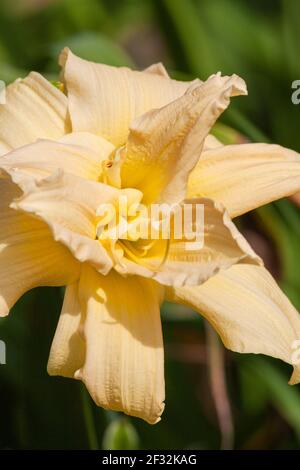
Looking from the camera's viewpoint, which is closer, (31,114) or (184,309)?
(31,114)

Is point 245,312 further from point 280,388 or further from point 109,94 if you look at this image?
point 280,388

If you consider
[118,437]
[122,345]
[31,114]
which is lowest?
[118,437]

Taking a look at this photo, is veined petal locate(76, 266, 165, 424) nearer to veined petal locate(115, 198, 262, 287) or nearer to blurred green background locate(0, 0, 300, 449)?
veined petal locate(115, 198, 262, 287)

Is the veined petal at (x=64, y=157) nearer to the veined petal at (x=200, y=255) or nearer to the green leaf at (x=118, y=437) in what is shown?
the veined petal at (x=200, y=255)

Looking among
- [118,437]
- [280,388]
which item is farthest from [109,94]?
[280,388]

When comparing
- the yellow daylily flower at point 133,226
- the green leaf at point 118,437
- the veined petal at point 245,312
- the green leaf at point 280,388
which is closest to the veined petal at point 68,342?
the yellow daylily flower at point 133,226

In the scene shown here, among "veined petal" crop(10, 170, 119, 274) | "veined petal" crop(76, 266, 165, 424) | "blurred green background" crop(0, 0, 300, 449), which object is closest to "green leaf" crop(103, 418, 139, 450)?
"blurred green background" crop(0, 0, 300, 449)

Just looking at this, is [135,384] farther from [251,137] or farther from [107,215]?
[251,137]
